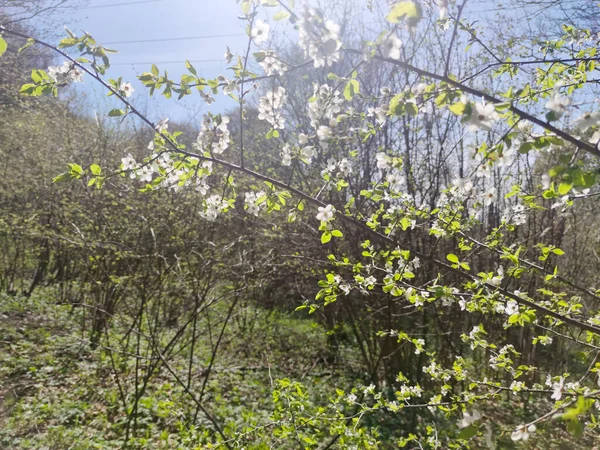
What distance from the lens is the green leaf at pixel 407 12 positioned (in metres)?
0.85

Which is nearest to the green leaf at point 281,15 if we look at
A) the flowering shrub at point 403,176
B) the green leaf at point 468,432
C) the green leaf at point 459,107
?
the flowering shrub at point 403,176

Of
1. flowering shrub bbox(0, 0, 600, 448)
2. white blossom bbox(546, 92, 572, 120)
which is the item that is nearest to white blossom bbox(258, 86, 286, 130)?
flowering shrub bbox(0, 0, 600, 448)

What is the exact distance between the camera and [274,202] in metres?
1.88

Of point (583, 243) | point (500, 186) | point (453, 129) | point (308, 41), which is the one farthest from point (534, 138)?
point (583, 243)

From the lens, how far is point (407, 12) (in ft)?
2.82

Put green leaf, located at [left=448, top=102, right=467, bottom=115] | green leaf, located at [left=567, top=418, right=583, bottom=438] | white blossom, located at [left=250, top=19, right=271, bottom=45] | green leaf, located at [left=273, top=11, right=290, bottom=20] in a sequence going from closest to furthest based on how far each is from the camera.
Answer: green leaf, located at [left=567, top=418, right=583, bottom=438] → green leaf, located at [left=448, top=102, right=467, bottom=115] → green leaf, located at [left=273, top=11, right=290, bottom=20] → white blossom, located at [left=250, top=19, right=271, bottom=45]

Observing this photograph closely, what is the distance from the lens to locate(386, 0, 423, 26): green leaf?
2.81ft

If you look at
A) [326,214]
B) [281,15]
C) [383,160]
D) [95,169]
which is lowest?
[326,214]

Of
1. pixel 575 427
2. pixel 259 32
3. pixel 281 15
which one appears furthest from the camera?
pixel 259 32

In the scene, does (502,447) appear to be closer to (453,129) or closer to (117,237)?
(453,129)

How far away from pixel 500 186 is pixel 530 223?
0.65 metres

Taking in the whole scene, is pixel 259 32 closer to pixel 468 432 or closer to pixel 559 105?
pixel 559 105

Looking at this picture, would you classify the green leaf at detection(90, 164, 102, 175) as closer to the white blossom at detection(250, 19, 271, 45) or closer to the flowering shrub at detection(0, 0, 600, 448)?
the flowering shrub at detection(0, 0, 600, 448)

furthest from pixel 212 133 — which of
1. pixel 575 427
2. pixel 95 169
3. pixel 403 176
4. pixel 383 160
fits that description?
pixel 575 427
